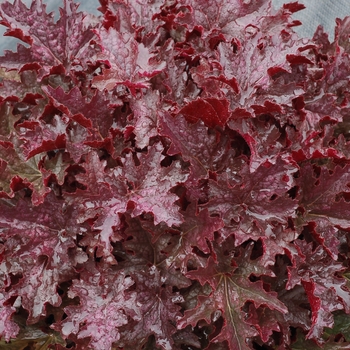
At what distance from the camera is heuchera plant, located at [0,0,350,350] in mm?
775

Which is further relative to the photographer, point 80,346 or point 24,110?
point 24,110

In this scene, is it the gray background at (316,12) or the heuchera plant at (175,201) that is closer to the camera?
the heuchera plant at (175,201)

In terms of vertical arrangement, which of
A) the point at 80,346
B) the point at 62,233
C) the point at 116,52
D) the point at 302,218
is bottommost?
the point at 80,346

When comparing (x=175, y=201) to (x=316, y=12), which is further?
(x=316, y=12)

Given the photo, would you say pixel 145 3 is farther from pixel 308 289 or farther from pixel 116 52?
pixel 308 289

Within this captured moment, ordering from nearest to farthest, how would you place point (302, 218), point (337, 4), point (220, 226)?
point (220, 226) → point (302, 218) → point (337, 4)

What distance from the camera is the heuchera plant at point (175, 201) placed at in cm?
78

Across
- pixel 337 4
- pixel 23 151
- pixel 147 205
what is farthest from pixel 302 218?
pixel 337 4

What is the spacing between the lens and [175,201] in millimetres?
802

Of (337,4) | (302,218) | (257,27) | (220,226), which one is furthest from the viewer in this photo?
(337,4)

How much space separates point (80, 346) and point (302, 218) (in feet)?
1.33

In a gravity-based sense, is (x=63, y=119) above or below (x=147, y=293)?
above

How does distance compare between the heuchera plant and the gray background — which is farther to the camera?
the gray background

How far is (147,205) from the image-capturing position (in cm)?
75
